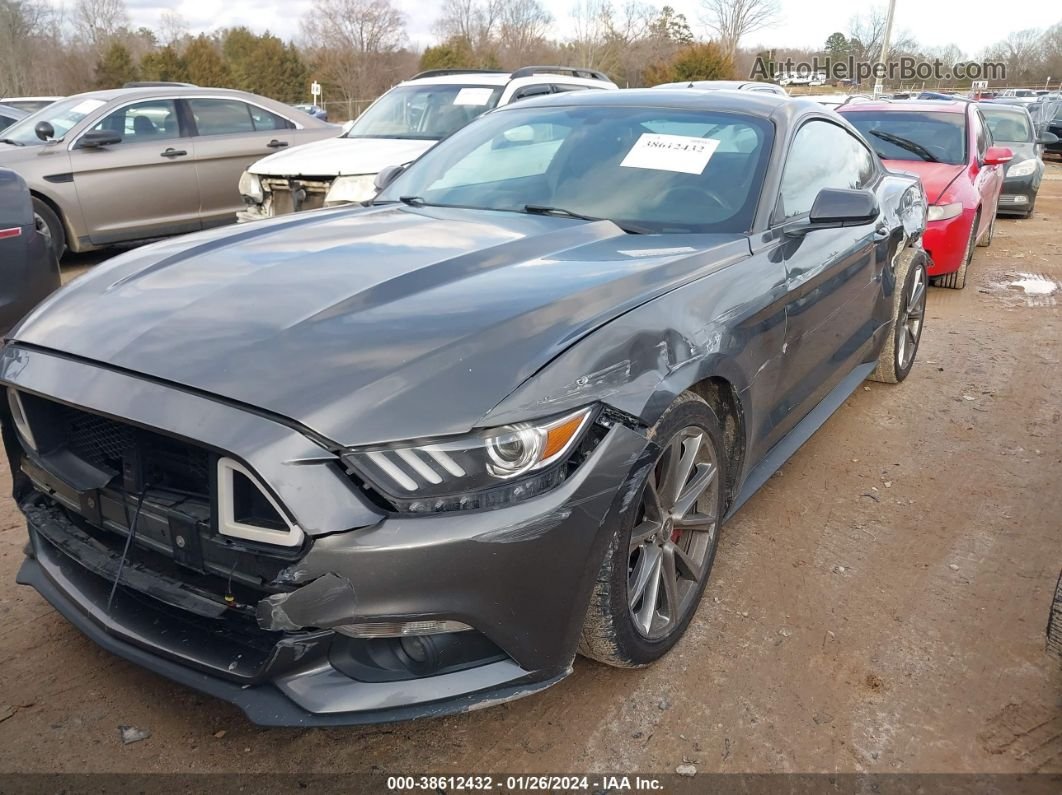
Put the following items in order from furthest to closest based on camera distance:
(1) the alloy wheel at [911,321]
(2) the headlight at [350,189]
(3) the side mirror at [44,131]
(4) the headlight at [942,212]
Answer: (3) the side mirror at [44,131] → (4) the headlight at [942,212] → (2) the headlight at [350,189] → (1) the alloy wheel at [911,321]

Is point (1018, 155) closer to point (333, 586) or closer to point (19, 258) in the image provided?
point (19, 258)

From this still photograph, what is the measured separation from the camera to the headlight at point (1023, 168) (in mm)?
11555

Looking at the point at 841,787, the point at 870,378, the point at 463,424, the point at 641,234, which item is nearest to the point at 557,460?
the point at 463,424

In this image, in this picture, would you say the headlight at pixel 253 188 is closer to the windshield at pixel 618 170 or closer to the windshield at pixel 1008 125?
the windshield at pixel 618 170

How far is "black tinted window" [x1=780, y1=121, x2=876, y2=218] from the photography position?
11.2 ft

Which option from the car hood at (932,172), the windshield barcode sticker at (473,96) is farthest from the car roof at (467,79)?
the car hood at (932,172)

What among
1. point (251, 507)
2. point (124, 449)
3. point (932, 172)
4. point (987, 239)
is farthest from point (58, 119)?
point (987, 239)

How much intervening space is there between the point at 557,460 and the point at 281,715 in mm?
820

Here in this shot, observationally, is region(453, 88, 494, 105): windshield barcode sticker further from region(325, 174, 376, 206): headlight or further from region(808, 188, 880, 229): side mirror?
region(808, 188, 880, 229): side mirror

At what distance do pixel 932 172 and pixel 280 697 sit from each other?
7.30 metres

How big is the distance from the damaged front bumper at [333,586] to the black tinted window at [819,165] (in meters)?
1.70

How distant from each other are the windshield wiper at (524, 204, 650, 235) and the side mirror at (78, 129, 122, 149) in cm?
584

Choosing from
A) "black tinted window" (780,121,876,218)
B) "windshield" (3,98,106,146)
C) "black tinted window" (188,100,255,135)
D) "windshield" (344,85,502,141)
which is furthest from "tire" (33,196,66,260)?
"black tinted window" (780,121,876,218)

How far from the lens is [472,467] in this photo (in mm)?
1913
